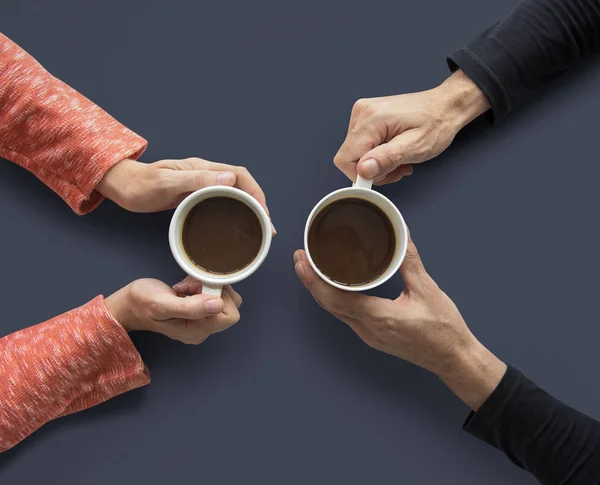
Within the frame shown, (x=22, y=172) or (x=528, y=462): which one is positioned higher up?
(x=22, y=172)

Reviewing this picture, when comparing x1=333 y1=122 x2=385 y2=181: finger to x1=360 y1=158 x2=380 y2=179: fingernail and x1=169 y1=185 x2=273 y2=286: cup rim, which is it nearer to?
x1=360 y1=158 x2=380 y2=179: fingernail

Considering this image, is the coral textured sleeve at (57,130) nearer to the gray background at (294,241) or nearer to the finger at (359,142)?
the gray background at (294,241)

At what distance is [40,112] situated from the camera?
3.49 ft

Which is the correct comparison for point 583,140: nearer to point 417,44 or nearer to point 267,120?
point 417,44

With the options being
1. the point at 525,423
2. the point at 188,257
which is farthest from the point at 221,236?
the point at 525,423

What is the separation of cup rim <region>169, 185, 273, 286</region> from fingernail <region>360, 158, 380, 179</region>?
0.20 m

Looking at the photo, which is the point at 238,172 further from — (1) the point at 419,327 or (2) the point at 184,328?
(1) the point at 419,327

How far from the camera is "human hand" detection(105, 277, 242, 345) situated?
3.01ft

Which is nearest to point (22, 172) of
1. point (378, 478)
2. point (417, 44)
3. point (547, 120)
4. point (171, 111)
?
point (171, 111)

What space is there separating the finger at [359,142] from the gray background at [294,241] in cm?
13

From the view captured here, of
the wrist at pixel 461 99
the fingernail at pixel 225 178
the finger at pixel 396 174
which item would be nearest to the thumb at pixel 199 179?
the fingernail at pixel 225 178

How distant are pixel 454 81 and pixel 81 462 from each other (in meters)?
1.14

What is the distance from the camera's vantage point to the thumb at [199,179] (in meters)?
0.96

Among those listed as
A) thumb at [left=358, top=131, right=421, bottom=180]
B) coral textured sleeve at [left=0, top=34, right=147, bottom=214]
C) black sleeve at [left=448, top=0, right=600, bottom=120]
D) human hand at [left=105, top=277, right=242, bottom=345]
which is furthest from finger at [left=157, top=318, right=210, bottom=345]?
black sleeve at [left=448, top=0, right=600, bottom=120]
